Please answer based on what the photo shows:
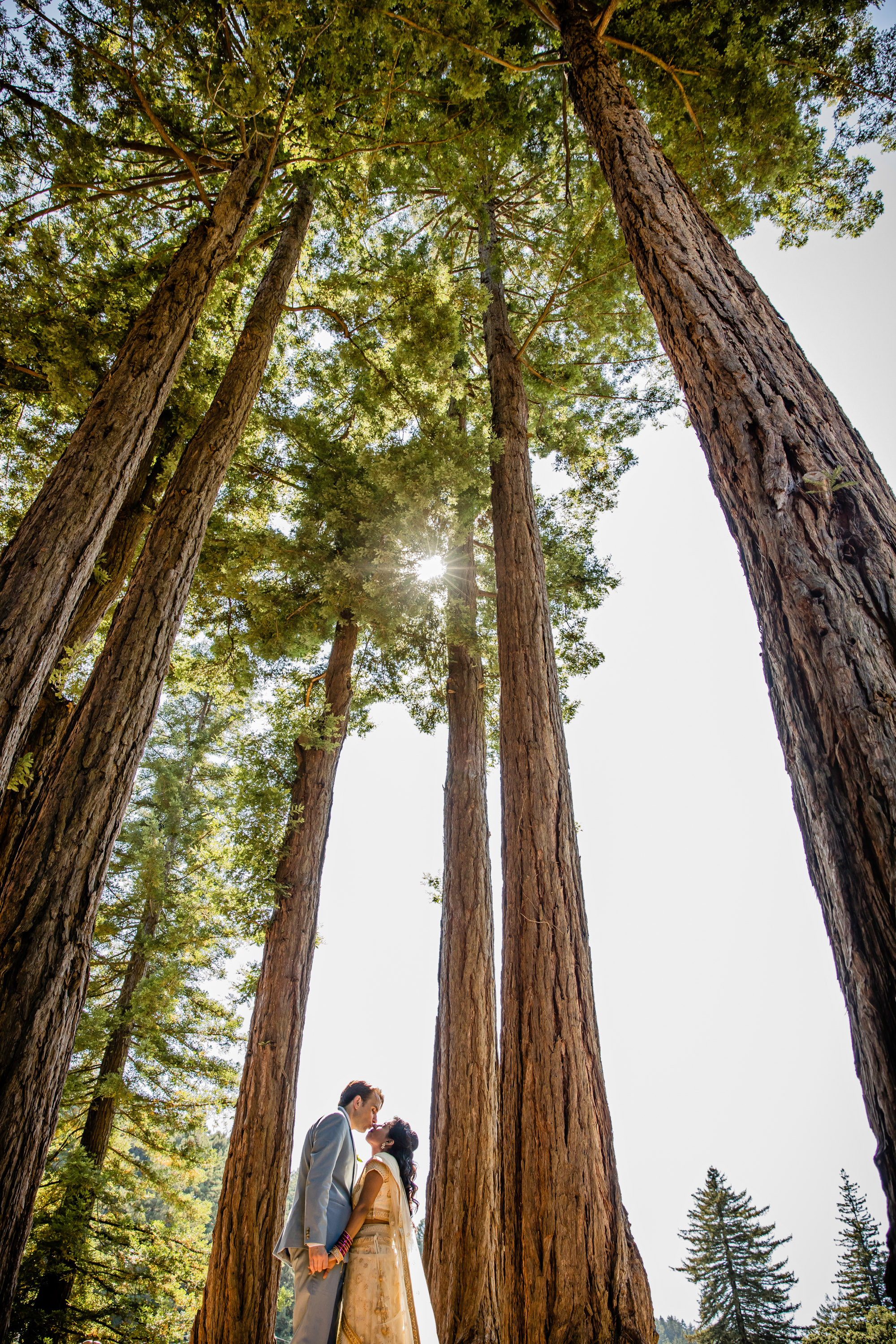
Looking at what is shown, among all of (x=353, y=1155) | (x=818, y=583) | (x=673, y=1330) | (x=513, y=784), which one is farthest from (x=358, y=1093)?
(x=673, y=1330)

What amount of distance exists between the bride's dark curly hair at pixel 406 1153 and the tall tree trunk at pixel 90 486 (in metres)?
2.92

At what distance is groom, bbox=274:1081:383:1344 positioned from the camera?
2693 millimetres

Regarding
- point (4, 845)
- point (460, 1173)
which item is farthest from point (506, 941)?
point (4, 845)

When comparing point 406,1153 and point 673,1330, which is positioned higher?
point 406,1153

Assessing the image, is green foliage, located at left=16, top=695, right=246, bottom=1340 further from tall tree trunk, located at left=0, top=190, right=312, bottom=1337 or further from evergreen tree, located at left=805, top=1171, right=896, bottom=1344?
evergreen tree, located at left=805, top=1171, right=896, bottom=1344

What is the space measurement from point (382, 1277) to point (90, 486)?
4.84m

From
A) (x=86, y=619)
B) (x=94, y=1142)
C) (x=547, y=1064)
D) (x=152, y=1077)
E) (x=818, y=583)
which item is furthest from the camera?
(x=152, y=1077)

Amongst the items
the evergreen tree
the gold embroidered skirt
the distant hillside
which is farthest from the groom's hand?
the distant hillside

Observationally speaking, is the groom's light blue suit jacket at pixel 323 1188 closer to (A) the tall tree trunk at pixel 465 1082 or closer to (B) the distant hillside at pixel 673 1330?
(A) the tall tree trunk at pixel 465 1082

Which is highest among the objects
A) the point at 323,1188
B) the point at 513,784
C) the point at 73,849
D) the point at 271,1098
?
the point at 513,784

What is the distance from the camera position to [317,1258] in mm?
2789

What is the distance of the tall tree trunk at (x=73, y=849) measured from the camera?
102 inches

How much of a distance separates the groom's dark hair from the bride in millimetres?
338

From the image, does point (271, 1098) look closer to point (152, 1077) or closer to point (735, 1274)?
point (152, 1077)
